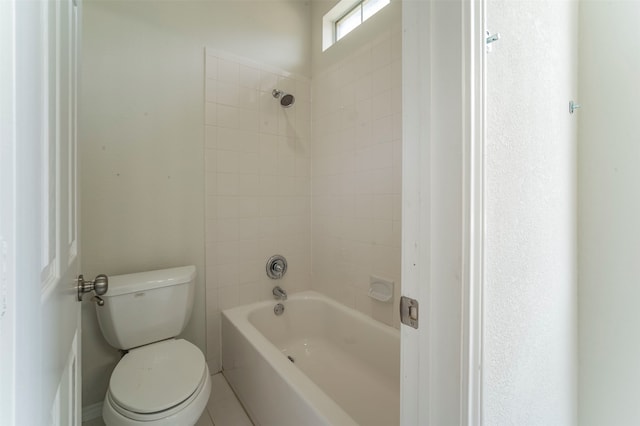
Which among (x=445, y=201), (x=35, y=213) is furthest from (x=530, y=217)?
(x=35, y=213)

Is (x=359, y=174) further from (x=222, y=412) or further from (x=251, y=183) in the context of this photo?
(x=222, y=412)

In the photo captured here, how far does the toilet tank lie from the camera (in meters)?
1.35

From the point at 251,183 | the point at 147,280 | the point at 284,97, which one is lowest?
the point at 147,280

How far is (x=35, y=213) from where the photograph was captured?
31 cm

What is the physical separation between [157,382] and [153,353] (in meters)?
0.23

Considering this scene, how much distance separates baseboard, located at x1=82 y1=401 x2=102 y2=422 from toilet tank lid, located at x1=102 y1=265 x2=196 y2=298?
679 millimetres

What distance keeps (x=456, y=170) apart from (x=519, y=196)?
0.30 meters

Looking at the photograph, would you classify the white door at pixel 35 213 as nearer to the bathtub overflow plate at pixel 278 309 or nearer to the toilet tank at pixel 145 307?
the toilet tank at pixel 145 307

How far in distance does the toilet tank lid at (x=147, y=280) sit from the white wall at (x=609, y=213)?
1.83 meters

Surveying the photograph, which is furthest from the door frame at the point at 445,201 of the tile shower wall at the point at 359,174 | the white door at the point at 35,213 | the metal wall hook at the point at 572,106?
the tile shower wall at the point at 359,174

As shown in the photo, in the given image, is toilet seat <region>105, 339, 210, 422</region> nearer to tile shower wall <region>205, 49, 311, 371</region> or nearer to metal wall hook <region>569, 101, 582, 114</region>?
tile shower wall <region>205, 49, 311, 371</region>

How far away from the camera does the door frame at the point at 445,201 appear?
494mm

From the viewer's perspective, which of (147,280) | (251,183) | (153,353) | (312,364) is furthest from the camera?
(251,183)

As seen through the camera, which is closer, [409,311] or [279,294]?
[409,311]
